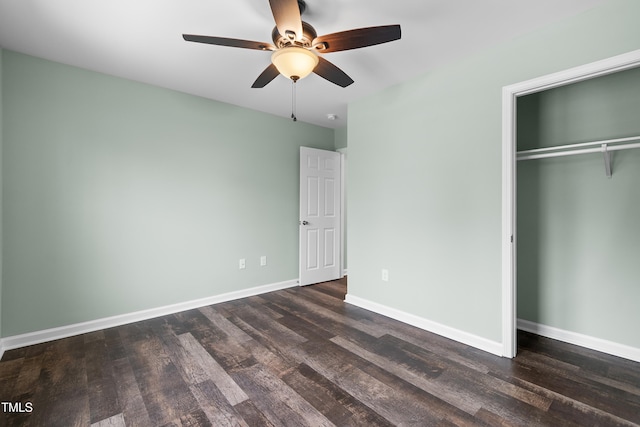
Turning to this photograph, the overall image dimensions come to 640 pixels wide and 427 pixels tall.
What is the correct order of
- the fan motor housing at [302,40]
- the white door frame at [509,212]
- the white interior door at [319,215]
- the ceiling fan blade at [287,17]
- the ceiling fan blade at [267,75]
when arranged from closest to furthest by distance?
the ceiling fan blade at [287,17], the fan motor housing at [302,40], the ceiling fan blade at [267,75], the white door frame at [509,212], the white interior door at [319,215]

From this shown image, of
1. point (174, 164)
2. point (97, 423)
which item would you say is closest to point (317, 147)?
point (174, 164)

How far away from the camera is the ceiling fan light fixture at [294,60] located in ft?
5.90

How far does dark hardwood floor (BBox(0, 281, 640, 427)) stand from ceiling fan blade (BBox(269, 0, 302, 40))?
2166 mm

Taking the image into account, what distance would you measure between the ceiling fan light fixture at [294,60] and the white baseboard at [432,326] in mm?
2438

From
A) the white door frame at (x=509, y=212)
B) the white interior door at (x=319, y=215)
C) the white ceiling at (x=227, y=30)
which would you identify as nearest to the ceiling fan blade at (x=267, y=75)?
the white ceiling at (x=227, y=30)

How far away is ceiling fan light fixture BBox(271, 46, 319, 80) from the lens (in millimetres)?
1799

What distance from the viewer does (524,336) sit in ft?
8.80

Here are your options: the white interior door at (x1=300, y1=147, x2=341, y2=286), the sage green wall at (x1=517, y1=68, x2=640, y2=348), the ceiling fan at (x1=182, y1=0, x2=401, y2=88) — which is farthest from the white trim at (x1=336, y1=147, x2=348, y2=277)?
the ceiling fan at (x1=182, y1=0, x2=401, y2=88)

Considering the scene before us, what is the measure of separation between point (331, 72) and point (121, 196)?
2.38m

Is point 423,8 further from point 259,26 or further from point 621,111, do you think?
point 621,111

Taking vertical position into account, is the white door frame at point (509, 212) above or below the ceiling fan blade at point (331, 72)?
below

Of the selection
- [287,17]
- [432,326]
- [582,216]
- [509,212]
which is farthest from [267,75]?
[582,216]

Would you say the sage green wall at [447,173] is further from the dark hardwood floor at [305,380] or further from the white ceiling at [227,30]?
the dark hardwood floor at [305,380]

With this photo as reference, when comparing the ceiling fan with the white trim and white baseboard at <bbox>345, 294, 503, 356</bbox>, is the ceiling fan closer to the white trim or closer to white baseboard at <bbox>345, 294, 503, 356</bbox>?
white baseboard at <bbox>345, 294, 503, 356</bbox>
